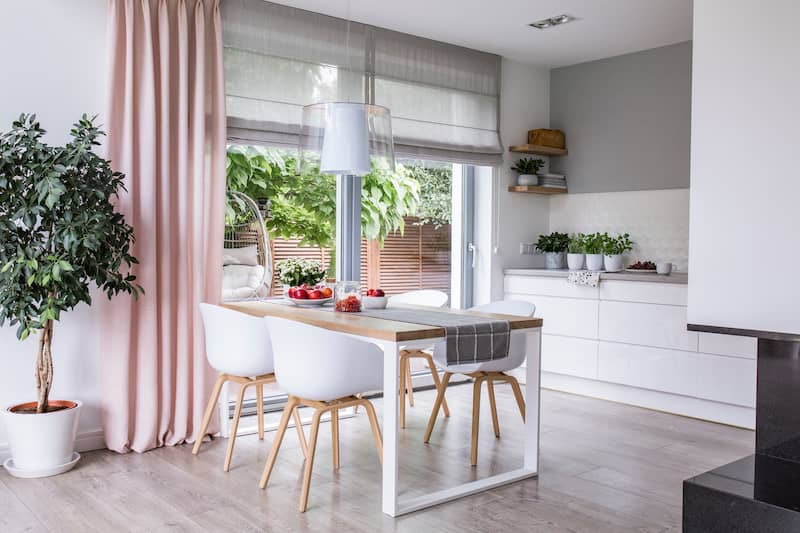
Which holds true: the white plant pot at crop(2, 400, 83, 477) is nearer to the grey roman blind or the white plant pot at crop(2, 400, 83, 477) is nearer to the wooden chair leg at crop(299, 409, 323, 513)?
the wooden chair leg at crop(299, 409, 323, 513)

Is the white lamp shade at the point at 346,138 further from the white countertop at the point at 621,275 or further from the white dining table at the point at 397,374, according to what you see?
the white countertop at the point at 621,275

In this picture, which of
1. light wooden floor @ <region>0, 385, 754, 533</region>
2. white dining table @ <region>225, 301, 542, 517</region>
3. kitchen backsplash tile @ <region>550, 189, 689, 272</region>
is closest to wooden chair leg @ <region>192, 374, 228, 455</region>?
light wooden floor @ <region>0, 385, 754, 533</region>

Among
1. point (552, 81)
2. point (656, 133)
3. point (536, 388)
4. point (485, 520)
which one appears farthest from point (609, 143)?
point (485, 520)

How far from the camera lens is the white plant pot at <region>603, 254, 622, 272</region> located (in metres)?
5.45

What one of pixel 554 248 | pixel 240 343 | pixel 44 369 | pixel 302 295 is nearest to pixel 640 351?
pixel 554 248

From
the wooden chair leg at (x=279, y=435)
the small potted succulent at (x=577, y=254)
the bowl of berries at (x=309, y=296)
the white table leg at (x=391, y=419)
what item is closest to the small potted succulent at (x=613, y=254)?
the small potted succulent at (x=577, y=254)

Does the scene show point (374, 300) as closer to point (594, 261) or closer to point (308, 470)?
point (308, 470)

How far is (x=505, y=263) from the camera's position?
6.05 metres

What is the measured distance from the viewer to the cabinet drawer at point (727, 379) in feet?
14.7

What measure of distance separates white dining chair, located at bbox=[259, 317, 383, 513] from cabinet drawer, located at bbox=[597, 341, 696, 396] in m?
2.50

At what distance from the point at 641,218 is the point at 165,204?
348 cm

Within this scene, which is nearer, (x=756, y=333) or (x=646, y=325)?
(x=756, y=333)

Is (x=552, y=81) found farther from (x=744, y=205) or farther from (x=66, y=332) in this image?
(x=66, y=332)

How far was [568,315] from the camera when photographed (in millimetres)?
5512
